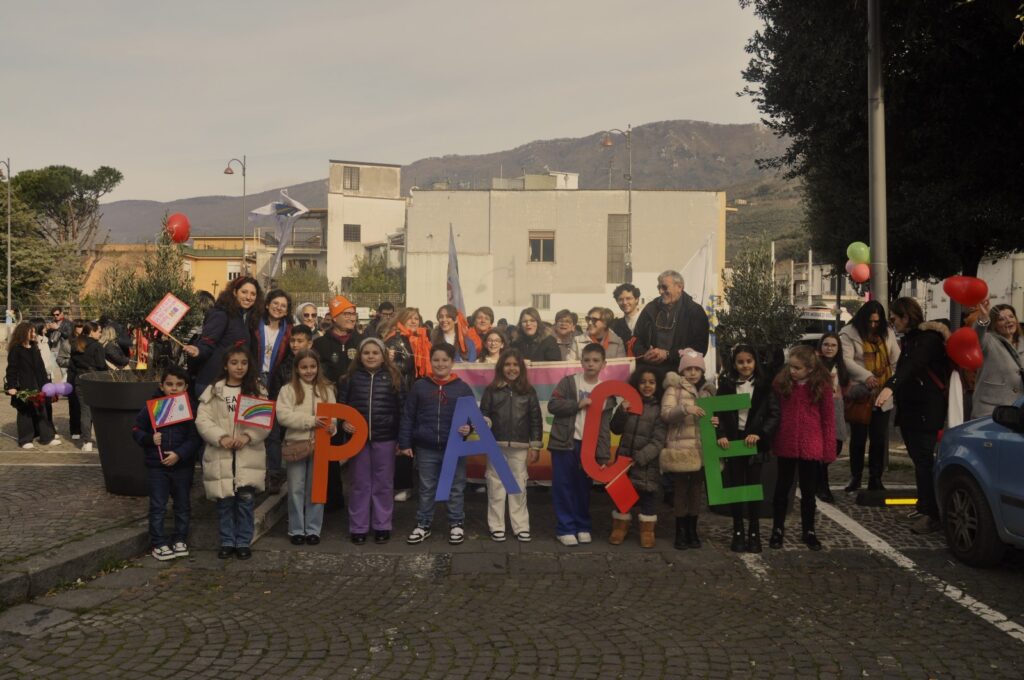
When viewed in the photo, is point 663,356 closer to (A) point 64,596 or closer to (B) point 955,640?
(B) point 955,640

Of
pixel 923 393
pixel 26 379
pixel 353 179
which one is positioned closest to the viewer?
pixel 923 393

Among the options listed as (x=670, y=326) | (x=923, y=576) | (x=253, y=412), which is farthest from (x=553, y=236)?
(x=923, y=576)

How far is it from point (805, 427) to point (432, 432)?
2954mm

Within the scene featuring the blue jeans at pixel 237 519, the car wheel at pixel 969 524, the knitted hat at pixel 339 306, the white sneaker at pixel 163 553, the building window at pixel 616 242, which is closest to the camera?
the car wheel at pixel 969 524

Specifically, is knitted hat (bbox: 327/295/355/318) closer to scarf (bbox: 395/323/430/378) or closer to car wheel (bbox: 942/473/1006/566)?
scarf (bbox: 395/323/430/378)

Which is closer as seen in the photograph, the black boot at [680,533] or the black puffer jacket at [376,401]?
the black boot at [680,533]

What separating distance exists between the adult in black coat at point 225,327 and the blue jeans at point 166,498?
1.21 m

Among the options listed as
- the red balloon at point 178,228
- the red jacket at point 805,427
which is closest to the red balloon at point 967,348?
the red jacket at point 805,427

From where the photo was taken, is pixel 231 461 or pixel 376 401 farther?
pixel 376 401

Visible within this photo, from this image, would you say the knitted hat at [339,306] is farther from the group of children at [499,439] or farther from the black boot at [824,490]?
the black boot at [824,490]

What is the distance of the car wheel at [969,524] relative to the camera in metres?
6.75

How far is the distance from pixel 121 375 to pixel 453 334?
346 centimetres

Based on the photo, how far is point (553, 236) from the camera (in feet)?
204

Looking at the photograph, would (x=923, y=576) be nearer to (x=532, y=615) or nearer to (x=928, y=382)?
(x=928, y=382)
